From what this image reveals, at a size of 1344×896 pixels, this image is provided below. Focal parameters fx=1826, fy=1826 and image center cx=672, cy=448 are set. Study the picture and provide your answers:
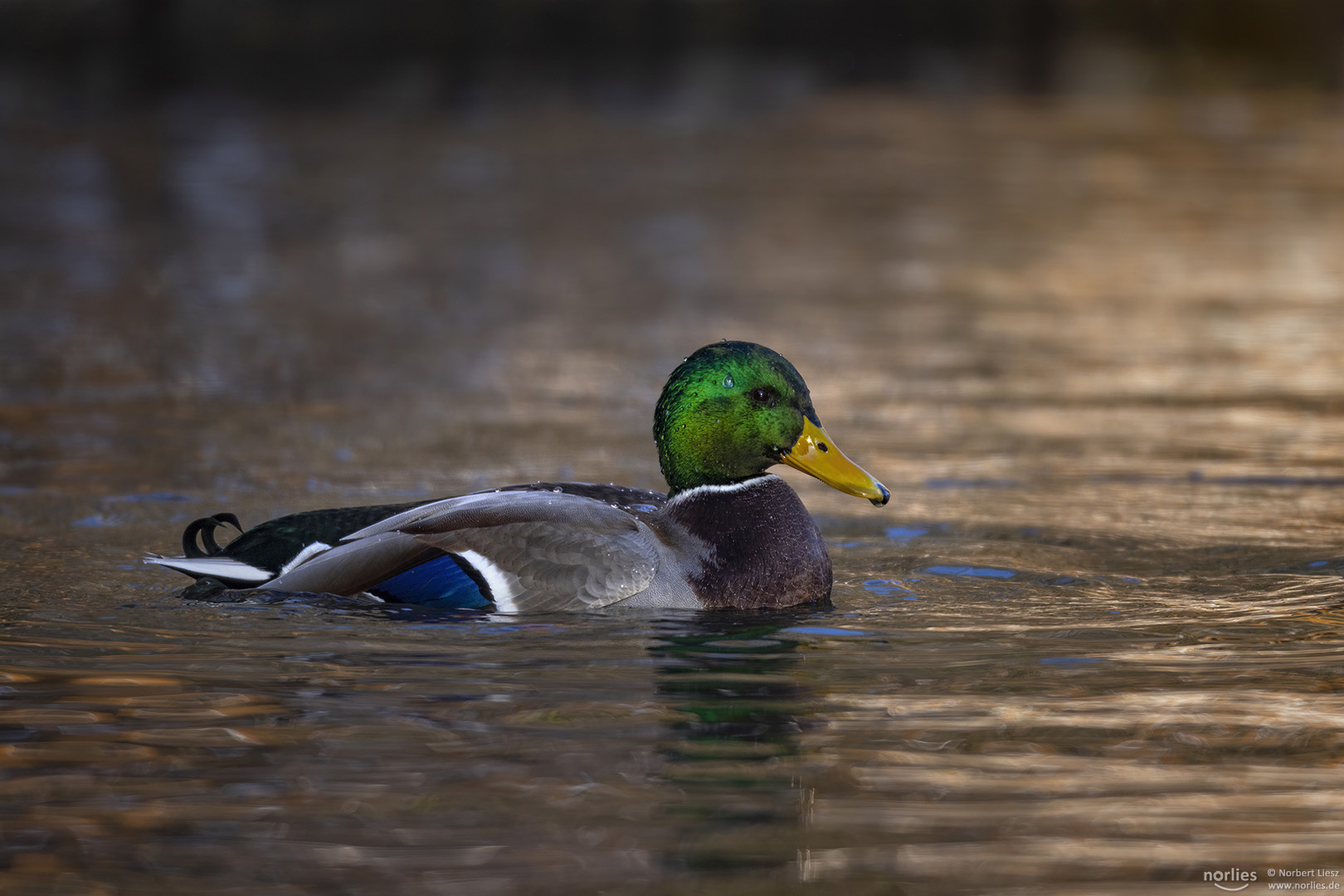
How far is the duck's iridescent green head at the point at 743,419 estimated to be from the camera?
6.90 meters

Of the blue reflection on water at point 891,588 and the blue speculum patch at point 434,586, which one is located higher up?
the blue speculum patch at point 434,586

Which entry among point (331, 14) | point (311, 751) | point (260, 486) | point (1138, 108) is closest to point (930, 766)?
point (311, 751)

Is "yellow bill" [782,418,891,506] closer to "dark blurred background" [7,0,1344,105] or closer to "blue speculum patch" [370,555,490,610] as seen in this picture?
"blue speculum patch" [370,555,490,610]

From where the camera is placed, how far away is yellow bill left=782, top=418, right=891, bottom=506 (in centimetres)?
684

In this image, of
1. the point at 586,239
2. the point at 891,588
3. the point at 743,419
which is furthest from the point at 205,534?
the point at 586,239

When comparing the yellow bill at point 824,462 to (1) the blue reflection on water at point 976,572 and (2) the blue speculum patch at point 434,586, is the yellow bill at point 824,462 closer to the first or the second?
(1) the blue reflection on water at point 976,572

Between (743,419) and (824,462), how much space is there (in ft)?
1.13

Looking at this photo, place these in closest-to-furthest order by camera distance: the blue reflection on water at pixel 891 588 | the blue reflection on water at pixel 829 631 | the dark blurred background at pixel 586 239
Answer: the blue reflection on water at pixel 829 631 → the blue reflection on water at pixel 891 588 → the dark blurred background at pixel 586 239

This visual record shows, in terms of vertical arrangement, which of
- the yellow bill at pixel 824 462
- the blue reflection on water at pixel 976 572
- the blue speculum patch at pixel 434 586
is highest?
the yellow bill at pixel 824 462

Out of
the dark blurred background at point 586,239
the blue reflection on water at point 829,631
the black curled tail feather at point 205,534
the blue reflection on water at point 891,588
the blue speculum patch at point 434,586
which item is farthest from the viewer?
the dark blurred background at point 586,239

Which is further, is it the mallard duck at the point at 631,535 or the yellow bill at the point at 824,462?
the yellow bill at the point at 824,462

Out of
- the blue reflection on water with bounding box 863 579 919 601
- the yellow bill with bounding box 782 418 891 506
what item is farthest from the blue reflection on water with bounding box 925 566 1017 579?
the yellow bill with bounding box 782 418 891 506

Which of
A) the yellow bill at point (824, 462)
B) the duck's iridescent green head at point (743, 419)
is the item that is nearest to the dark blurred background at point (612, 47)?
the duck's iridescent green head at point (743, 419)

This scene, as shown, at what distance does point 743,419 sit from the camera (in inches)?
273
